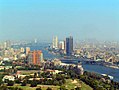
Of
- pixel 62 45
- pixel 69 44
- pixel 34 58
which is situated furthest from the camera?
pixel 62 45

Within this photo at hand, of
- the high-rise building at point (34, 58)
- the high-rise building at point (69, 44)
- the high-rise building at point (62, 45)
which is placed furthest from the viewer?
the high-rise building at point (62, 45)

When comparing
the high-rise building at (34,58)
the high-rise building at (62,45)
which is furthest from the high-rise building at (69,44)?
the high-rise building at (34,58)

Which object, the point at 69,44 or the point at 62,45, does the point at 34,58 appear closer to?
the point at 69,44

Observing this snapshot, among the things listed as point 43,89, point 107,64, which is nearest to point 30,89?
point 43,89

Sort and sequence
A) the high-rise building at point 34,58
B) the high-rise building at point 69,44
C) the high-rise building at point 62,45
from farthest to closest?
the high-rise building at point 62,45 < the high-rise building at point 69,44 < the high-rise building at point 34,58

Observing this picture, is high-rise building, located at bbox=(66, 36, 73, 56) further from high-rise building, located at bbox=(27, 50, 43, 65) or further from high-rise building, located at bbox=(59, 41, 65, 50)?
high-rise building, located at bbox=(27, 50, 43, 65)

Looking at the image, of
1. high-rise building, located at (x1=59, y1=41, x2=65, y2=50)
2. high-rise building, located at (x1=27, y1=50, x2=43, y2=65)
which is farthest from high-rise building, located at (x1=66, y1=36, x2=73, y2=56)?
high-rise building, located at (x1=27, y1=50, x2=43, y2=65)

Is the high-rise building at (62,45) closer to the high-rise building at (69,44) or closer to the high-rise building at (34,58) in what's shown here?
the high-rise building at (69,44)

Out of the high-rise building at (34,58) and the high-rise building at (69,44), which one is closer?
the high-rise building at (34,58)

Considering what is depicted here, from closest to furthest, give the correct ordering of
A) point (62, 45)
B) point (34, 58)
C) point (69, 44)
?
point (34, 58) < point (69, 44) < point (62, 45)

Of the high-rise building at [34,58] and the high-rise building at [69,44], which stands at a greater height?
the high-rise building at [69,44]

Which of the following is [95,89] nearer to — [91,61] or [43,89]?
[43,89]

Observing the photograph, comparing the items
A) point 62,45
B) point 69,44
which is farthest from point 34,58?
point 62,45
